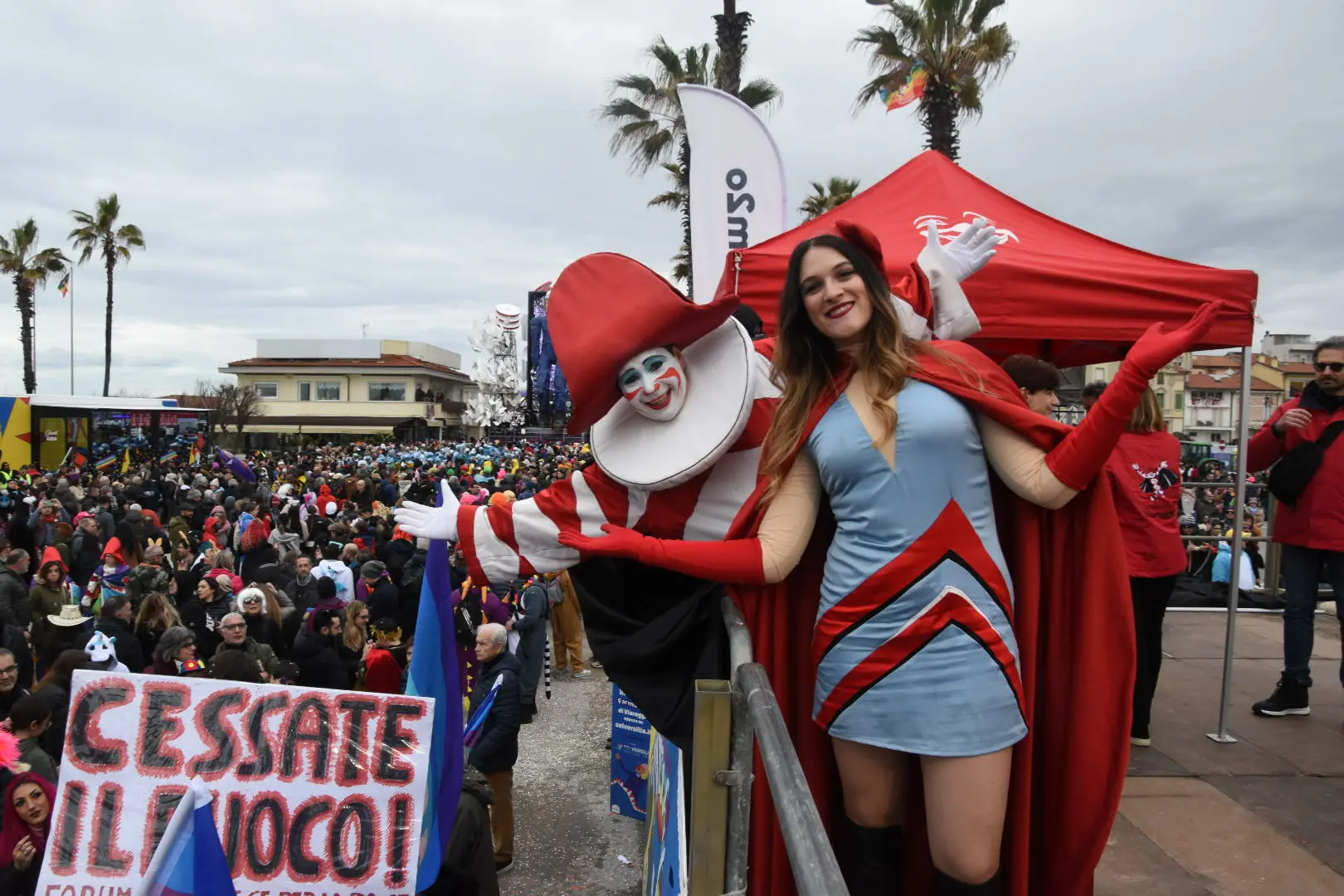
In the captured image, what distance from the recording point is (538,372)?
86.4 ft

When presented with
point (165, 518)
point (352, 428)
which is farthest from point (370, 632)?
point (352, 428)

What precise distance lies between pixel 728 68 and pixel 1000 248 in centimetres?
999

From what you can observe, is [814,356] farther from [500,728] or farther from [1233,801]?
[500,728]

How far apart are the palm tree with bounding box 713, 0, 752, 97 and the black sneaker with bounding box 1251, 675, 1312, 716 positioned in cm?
1067

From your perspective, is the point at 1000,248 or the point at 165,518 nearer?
the point at 1000,248

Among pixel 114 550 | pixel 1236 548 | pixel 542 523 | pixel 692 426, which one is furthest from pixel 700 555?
pixel 114 550

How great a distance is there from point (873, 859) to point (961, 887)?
0.19m

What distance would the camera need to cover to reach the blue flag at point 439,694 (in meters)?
3.44

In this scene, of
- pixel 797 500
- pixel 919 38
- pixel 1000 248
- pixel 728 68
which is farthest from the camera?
pixel 919 38

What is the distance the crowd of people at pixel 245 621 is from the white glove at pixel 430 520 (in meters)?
0.15

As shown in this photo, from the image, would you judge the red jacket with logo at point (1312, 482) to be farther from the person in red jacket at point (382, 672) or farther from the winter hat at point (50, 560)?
the winter hat at point (50, 560)

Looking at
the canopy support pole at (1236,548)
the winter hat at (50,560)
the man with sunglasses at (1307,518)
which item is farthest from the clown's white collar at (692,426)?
the winter hat at (50,560)

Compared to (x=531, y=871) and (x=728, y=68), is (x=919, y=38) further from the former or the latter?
(x=531, y=871)

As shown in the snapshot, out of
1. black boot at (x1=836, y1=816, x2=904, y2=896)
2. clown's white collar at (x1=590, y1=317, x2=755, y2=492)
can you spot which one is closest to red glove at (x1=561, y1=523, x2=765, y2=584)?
clown's white collar at (x1=590, y1=317, x2=755, y2=492)
